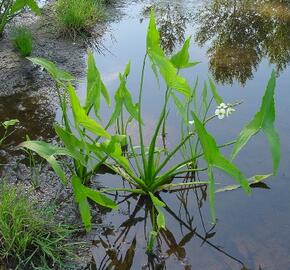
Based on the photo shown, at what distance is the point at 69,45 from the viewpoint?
463cm

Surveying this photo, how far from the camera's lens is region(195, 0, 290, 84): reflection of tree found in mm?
4168

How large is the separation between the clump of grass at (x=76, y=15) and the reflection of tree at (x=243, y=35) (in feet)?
3.38

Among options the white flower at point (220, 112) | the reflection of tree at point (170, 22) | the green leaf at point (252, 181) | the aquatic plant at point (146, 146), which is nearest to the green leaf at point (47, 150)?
the aquatic plant at point (146, 146)

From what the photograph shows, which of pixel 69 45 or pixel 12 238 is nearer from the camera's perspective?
pixel 12 238

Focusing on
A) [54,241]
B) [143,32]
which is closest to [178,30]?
[143,32]

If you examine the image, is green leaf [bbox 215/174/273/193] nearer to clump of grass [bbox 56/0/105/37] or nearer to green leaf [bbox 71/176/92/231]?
green leaf [bbox 71/176/92/231]

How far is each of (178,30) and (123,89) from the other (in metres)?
2.67

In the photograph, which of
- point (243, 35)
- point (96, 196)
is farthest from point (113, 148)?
point (243, 35)

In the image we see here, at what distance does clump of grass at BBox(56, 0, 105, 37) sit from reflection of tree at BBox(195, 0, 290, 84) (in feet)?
3.38

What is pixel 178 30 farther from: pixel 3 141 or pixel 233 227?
pixel 233 227

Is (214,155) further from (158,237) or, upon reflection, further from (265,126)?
(158,237)

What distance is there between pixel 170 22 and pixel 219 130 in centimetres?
229

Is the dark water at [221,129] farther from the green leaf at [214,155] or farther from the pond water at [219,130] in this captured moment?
the green leaf at [214,155]

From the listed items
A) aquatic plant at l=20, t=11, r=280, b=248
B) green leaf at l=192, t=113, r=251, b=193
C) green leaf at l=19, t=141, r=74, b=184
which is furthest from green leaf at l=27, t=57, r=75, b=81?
green leaf at l=192, t=113, r=251, b=193
